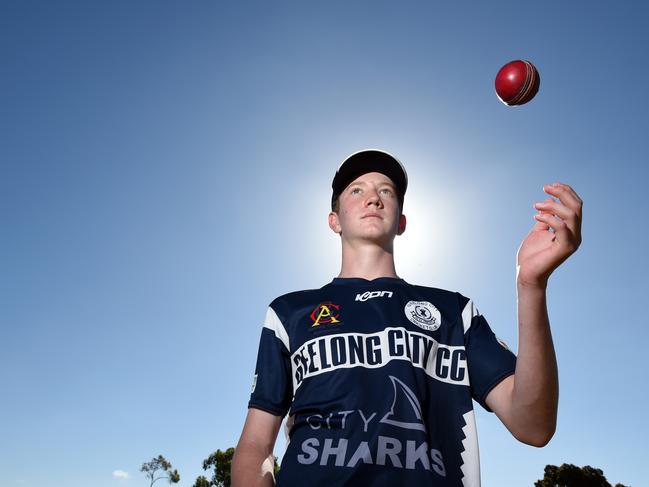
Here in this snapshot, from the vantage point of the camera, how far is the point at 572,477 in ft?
121

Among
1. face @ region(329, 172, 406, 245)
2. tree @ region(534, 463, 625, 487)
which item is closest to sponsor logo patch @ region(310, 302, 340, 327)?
face @ region(329, 172, 406, 245)

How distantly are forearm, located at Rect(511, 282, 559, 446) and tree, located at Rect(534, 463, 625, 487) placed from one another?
1586 inches

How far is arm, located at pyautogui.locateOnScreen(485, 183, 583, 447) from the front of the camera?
221 centimetres

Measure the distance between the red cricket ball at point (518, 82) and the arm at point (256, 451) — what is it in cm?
401

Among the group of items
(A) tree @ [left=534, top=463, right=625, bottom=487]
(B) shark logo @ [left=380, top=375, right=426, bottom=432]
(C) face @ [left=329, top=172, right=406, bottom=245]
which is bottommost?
(B) shark logo @ [left=380, top=375, right=426, bottom=432]

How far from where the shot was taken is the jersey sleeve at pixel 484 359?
2.85 m

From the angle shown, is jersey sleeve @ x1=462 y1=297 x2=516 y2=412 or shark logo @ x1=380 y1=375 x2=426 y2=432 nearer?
shark logo @ x1=380 y1=375 x2=426 y2=432

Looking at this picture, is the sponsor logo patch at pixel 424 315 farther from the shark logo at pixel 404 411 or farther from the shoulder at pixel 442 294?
the shark logo at pixel 404 411

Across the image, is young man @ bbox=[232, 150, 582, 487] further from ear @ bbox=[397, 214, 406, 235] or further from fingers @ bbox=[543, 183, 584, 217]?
ear @ bbox=[397, 214, 406, 235]

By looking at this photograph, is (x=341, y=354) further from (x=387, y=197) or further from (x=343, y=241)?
(x=387, y=197)

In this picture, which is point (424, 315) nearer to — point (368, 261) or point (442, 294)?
point (442, 294)

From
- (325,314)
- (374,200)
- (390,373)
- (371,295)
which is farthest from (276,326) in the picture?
(374,200)

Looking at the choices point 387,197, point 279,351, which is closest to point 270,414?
point 279,351

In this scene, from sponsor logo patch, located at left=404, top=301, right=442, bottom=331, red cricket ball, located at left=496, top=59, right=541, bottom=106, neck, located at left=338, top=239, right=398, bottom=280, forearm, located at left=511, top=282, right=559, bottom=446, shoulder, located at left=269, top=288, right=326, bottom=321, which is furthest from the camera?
red cricket ball, located at left=496, top=59, right=541, bottom=106
